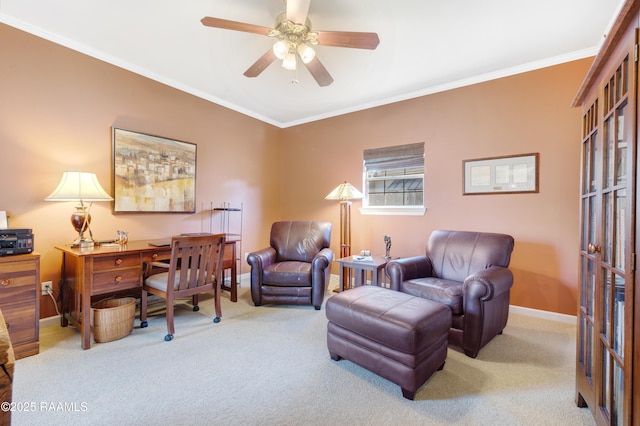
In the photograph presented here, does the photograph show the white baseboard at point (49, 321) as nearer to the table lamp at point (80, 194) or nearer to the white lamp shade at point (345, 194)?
the table lamp at point (80, 194)

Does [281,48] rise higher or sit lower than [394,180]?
higher

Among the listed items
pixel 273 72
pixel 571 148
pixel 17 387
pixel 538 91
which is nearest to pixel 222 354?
pixel 17 387

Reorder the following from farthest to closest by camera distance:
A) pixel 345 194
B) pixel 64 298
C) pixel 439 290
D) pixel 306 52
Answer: pixel 345 194 → pixel 64 298 → pixel 439 290 → pixel 306 52

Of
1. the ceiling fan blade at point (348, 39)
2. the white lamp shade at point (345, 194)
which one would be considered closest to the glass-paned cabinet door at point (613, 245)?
the ceiling fan blade at point (348, 39)

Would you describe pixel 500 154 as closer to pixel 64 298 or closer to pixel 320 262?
pixel 320 262

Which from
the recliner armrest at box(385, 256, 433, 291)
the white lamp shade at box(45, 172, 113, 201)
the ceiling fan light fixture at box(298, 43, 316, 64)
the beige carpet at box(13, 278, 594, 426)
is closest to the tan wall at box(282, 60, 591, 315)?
the beige carpet at box(13, 278, 594, 426)

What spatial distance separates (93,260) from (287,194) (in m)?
3.10

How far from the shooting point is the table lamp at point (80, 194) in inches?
92.3

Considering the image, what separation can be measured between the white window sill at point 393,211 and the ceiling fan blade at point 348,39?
7.30ft

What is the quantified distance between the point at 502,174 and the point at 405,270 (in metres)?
1.64

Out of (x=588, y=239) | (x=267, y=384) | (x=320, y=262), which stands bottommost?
(x=267, y=384)

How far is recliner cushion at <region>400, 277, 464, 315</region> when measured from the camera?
2221mm

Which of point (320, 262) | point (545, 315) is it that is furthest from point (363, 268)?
point (545, 315)

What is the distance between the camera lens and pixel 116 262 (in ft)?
7.69
